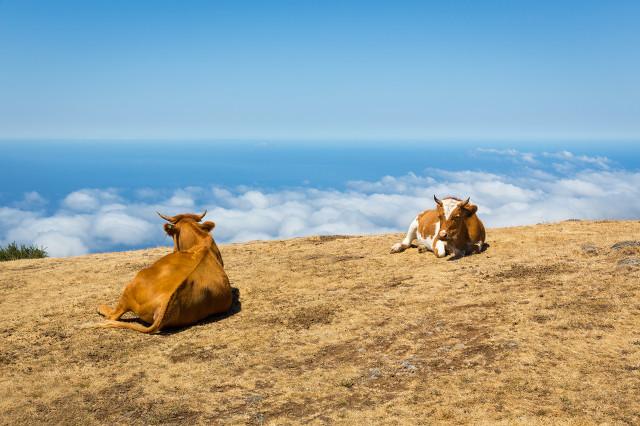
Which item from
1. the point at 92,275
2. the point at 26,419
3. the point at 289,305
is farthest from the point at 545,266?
the point at 92,275

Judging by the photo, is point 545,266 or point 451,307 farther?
point 545,266

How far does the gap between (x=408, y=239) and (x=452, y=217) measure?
158 cm

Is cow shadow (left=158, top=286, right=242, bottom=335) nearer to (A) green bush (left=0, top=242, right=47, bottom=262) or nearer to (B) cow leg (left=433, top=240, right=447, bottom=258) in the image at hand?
(B) cow leg (left=433, top=240, right=447, bottom=258)

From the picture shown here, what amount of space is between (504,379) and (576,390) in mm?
735

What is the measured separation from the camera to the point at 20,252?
21.1m

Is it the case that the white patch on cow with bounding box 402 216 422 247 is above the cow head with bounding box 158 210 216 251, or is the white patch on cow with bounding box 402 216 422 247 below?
below

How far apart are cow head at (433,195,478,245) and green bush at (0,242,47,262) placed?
15802 millimetres

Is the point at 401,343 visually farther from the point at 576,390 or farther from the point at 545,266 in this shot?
the point at 545,266

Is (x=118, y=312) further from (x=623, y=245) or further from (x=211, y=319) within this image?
(x=623, y=245)

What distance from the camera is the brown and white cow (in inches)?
508

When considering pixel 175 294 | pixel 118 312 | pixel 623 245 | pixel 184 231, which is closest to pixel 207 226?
pixel 184 231

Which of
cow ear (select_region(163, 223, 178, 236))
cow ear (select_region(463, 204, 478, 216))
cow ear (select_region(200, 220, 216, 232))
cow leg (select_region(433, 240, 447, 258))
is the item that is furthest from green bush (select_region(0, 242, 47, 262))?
cow ear (select_region(463, 204, 478, 216))

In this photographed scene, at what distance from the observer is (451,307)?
8773 millimetres

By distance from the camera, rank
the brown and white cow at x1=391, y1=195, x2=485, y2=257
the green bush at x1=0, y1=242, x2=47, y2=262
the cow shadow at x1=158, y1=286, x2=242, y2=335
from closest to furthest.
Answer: the cow shadow at x1=158, y1=286, x2=242, y2=335
the brown and white cow at x1=391, y1=195, x2=485, y2=257
the green bush at x1=0, y1=242, x2=47, y2=262
